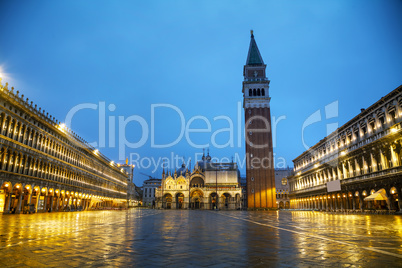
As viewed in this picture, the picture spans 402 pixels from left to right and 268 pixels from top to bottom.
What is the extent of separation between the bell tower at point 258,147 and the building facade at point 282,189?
31.6 meters

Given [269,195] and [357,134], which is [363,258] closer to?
[357,134]

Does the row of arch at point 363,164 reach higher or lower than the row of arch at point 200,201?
higher

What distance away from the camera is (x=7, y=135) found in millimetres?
29953

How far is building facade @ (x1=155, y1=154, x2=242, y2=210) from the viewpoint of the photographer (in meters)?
83.5

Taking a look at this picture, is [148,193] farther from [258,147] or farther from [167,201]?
[258,147]

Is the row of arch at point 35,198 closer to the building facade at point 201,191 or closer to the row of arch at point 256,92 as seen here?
the building facade at point 201,191

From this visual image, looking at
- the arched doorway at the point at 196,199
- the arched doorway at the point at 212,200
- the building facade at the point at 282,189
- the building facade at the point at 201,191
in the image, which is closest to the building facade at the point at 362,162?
the building facade at the point at 201,191

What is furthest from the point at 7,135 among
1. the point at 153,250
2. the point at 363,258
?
the point at 363,258

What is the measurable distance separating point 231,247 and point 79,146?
53.1 metres

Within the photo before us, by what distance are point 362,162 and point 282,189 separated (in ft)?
220

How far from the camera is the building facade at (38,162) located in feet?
99.0

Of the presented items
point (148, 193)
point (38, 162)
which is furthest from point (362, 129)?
point (148, 193)

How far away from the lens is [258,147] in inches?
2803

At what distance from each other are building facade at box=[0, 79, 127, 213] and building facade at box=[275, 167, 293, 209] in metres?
66.0
